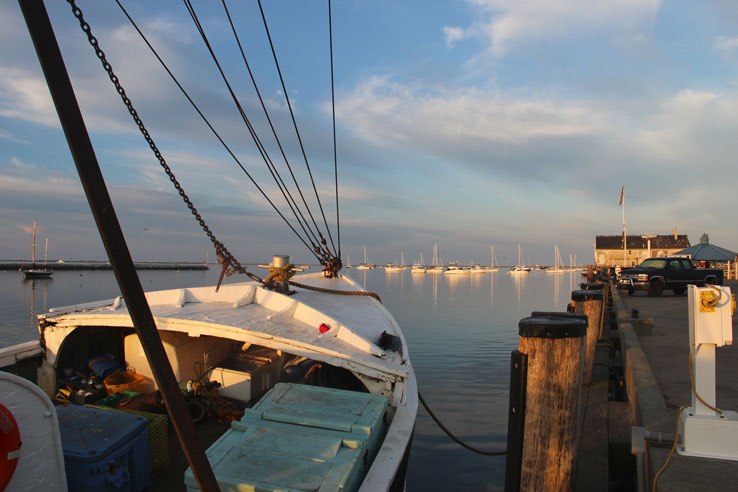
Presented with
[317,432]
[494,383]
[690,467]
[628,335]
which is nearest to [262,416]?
[317,432]

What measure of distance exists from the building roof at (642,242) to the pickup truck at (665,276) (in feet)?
209

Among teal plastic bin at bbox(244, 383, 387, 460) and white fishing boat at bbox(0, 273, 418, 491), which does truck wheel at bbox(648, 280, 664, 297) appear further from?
teal plastic bin at bbox(244, 383, 387, 460)

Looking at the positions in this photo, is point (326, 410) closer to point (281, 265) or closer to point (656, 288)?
point (281, 265)

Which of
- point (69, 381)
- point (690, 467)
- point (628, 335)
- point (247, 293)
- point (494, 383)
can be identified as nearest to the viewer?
point (690, 467)

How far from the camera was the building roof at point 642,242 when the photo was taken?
→ 77312 mm

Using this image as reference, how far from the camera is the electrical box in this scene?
323 centimetres

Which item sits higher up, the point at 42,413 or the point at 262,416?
the point at 42,413

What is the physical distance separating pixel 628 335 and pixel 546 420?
5895 mm

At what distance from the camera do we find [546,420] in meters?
3.20

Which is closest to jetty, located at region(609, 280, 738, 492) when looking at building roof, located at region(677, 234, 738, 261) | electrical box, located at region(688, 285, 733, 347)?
electrical box, located at region(688, 285, 733, 347)

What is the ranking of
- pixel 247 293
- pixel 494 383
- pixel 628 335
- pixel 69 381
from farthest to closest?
pixel 494 383
pixel 628 335
pixel 247 293
pixel 69 381

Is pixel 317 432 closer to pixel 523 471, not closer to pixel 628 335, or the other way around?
pixel 523 471

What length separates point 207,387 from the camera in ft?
19.6

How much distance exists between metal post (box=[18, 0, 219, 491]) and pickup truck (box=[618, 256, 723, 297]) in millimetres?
22394
